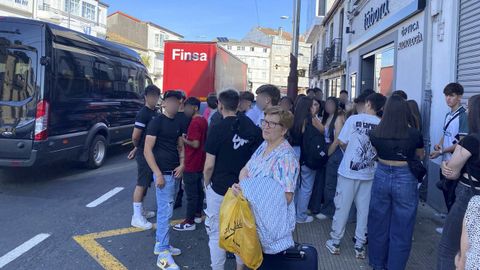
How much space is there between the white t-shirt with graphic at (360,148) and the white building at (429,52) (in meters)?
2.48

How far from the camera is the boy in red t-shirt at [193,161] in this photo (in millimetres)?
4906

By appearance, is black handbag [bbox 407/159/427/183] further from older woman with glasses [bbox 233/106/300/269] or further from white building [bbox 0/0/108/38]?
white building [bbox 0/0/108/38]

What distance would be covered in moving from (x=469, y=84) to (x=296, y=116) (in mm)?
2795

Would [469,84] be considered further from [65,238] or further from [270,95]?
[65,238]

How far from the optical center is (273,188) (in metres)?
2.71

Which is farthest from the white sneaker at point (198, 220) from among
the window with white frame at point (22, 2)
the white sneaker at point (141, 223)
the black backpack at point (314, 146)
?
the window with white frame at point (22, 2)

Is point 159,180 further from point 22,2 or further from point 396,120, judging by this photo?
point 22,2

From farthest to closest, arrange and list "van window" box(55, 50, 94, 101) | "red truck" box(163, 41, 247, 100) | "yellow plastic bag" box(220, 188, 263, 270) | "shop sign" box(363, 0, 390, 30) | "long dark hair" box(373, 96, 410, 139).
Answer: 1. "red truck" box(163, 41, 247, 100)
2. "shop sign" box(363, 0, 390, 30)
3. "van window" box(55, 50, 94, 101)
4. "long dark hair" box(373, 96, 410, 139)
5. "yellow plastic bag" box(220, 188, 263, 270)

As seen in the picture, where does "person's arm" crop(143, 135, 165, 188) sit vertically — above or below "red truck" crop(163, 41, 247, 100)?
below

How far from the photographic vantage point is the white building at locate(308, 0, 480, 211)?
5.82m

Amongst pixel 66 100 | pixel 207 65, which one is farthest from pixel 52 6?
pixel 66 100

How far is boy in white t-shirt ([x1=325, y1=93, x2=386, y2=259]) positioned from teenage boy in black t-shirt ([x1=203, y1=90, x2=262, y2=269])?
1194mm

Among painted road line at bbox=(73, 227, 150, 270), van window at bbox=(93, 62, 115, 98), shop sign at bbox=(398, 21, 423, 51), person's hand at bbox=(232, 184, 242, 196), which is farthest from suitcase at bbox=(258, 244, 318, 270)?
van window at bbox=(93, 62, 115, 98)

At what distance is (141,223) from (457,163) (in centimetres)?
381
